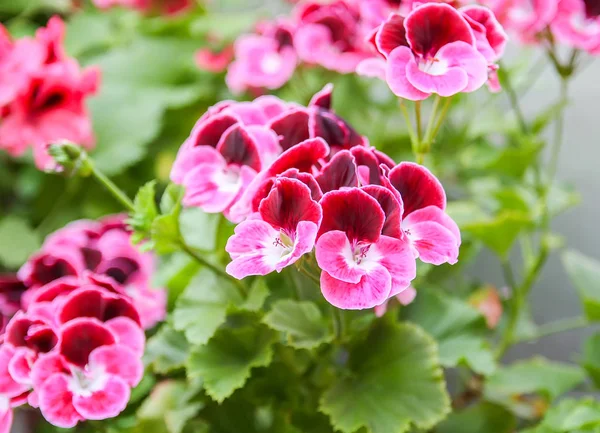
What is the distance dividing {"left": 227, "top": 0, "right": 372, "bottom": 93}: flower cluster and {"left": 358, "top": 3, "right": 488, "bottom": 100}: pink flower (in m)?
0.37

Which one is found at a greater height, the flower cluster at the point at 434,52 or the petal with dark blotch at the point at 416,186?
the flower cluster at the point at 434,52

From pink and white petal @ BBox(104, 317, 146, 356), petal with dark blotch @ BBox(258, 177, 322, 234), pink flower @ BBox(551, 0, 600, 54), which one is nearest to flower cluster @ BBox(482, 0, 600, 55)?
pink flower @ BBox(551, 0, 600, 54)

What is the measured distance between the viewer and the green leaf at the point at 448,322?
697 millimetres

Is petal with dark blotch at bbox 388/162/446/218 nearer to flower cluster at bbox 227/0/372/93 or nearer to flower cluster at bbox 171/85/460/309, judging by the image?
flower cluster at bbox 171/85/460/309

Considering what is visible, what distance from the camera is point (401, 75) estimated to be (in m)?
0.48

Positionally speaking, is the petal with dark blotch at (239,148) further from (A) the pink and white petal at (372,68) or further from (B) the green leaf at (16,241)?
(B) the green leaf at (16,241)

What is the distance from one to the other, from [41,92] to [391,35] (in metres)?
0.54

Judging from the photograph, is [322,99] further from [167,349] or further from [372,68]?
[167,349]

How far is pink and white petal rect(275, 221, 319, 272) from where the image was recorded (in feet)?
1.36

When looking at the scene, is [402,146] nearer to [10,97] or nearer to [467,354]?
[467,354]

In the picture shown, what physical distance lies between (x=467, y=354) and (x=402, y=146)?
46 centimetres

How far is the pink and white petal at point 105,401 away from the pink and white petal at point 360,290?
19cm

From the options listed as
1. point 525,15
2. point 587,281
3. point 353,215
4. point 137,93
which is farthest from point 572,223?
point 353,215

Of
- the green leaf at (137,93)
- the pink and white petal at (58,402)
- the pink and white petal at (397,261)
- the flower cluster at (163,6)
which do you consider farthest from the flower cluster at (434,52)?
the flower cluster at (163,6)
